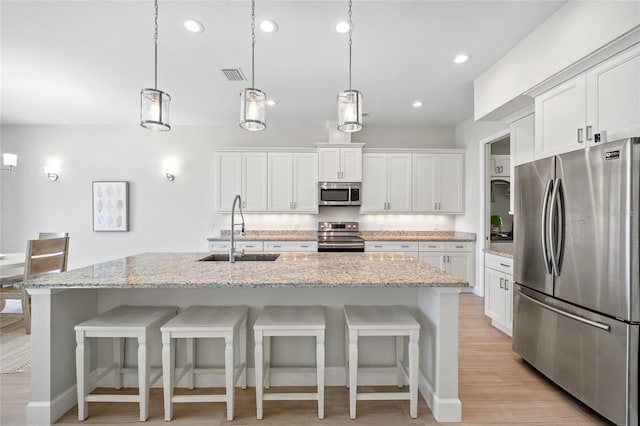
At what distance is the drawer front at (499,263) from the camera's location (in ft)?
9.84

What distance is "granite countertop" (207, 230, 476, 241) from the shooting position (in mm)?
4562

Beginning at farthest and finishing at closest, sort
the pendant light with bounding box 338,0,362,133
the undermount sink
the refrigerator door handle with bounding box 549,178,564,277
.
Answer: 1. the undermount sink
2. the refrigerator door handle with bounding box 549,178,564,277
3. the pendant light with bounding box 338,0,362,133

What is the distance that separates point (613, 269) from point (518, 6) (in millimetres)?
1873

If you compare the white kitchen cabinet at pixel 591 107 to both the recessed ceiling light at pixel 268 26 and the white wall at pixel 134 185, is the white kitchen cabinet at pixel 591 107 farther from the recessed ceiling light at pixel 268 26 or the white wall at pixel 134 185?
the white wall at pixel 134 185

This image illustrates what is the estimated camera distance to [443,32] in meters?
2.47

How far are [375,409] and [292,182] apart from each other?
3.47 metres

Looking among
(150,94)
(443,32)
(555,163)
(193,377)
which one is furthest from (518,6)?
(193,377)

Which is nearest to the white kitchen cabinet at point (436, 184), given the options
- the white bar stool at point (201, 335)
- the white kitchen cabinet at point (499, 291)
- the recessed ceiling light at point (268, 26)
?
the white kitchen cabinet at point (499, 291)

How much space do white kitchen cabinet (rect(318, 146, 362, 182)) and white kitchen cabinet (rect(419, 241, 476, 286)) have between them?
1.50 meters

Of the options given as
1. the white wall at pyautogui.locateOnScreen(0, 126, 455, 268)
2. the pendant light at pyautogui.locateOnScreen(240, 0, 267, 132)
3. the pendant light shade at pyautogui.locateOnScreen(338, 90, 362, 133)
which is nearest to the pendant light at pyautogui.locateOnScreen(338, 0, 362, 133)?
the pendant light shade at pyautogui.locateOnScreen(338, 90, 362, 133)

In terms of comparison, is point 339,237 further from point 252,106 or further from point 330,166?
point 252,106

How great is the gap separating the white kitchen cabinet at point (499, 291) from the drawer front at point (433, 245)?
3.79 ft

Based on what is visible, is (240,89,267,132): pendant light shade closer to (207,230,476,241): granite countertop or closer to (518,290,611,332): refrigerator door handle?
(518,290,611,332): refrigerator door handle

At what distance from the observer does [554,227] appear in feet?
6.86
